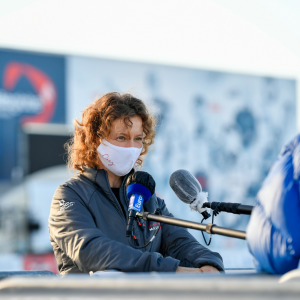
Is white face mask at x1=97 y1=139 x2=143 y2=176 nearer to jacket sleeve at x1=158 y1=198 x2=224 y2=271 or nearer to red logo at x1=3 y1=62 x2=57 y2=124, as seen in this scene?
jacket sleeve at x1=158 y1=198 x2=224 y2=271

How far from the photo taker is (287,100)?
38.9ft

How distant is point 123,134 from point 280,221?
152 centimetres

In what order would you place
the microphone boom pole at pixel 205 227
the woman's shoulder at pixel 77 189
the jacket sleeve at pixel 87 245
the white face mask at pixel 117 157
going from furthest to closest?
the white face mask at pixel 117 157 < the woman's shoulder at pixel 77 189 < the jacket sleeve at pixel 87 245 < the microphone boom pole at pixel 205 227

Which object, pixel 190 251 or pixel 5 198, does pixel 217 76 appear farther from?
pixel 190 251

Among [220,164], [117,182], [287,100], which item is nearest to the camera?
[117,182]

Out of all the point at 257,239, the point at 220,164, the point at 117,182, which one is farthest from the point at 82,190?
the point at 220,164

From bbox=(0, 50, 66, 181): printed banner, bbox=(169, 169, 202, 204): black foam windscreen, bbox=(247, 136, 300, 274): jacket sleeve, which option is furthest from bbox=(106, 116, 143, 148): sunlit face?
bbox=(0, 50, 66, 181): printed banner

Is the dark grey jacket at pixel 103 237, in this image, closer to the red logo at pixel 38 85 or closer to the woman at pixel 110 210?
the woman at pixel 110 210

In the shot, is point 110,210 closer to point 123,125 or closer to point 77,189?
point 77,189

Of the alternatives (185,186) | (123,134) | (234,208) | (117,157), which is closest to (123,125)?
(123,134)

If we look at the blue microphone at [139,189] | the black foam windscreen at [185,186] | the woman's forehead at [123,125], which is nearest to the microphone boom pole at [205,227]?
the blue microphone at [139,189]

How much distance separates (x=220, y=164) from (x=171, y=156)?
1.13m

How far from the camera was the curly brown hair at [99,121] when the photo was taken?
Answer: 3.01 m

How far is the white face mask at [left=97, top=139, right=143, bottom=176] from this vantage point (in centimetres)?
296
